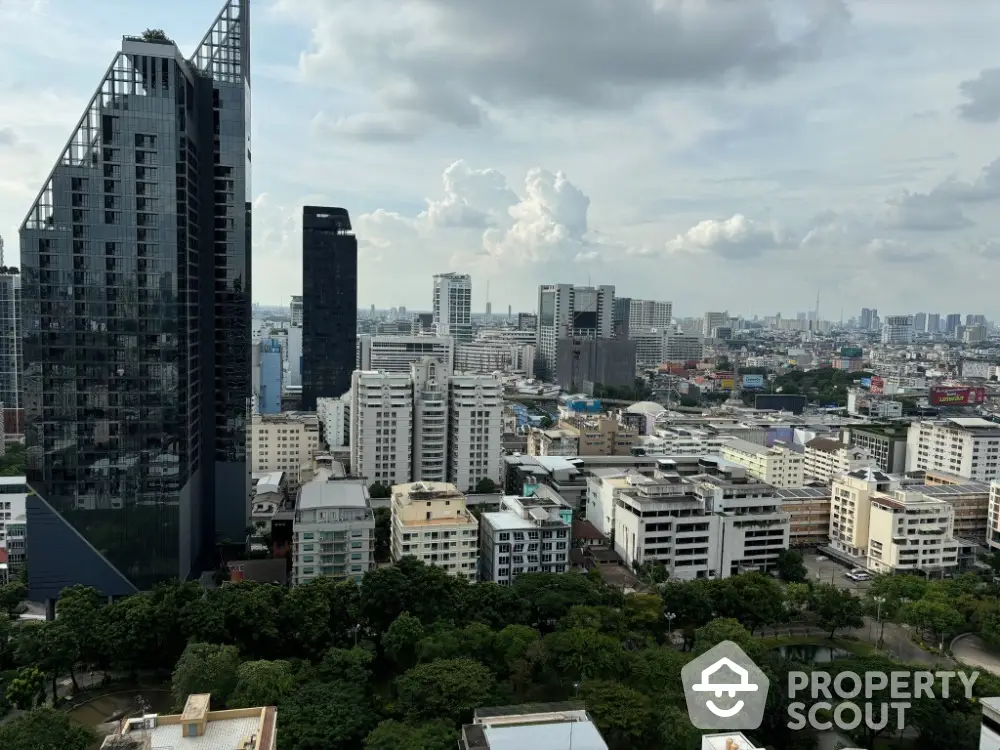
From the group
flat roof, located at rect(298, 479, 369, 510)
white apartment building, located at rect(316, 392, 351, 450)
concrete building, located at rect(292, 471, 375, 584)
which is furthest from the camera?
white apartment building, located at rect(316, 392, 351, 450)

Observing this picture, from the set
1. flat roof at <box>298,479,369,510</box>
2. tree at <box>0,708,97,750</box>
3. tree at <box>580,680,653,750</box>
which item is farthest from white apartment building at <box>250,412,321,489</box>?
tree at <box>580,680,653,750</box>

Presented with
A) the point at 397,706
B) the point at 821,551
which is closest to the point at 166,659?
the point at 397,706

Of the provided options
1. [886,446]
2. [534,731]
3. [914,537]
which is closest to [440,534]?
[534,731]

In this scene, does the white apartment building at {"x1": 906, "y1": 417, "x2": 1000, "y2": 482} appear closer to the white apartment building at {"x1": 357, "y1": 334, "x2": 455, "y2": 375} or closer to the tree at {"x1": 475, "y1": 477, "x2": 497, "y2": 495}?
the tree at {"x1": 475, "y1": 477, "x2": 497, "y2": 495}

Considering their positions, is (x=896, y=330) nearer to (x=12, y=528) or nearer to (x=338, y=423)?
(x=338, y=423)

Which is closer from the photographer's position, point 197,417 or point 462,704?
point 462,704

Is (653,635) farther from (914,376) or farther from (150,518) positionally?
(914,376)
